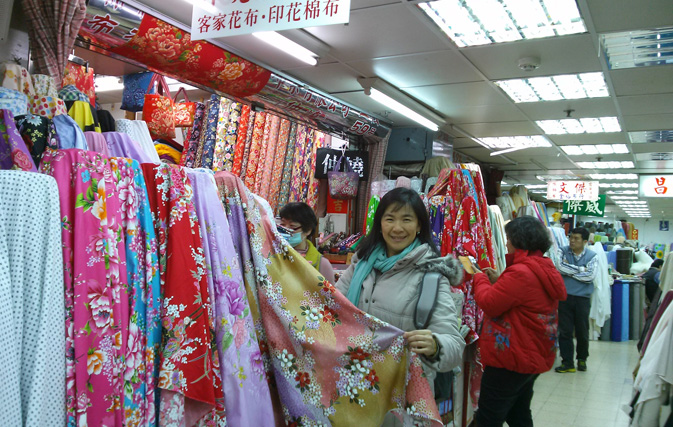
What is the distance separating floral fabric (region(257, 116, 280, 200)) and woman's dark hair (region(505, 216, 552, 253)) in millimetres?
2554

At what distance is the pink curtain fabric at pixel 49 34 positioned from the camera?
2.04 metres

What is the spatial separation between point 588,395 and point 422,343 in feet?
15.0

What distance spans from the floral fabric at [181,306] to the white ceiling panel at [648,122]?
22.1 feet

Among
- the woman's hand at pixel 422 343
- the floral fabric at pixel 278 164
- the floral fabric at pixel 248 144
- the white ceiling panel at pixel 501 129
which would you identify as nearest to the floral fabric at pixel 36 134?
the woman's hand at pixel 422 343

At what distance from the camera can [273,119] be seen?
194 inches

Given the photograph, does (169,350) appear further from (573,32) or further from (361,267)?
(573,32)

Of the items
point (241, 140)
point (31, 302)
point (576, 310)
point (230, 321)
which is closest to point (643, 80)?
point (576, 310)

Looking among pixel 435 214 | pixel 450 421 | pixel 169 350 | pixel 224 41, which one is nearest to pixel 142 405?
pixel 169 350

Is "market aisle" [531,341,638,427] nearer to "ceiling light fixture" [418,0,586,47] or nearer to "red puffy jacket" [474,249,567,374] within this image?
"red puffy jacket" [474,249,567,374]

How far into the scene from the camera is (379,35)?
4.14m

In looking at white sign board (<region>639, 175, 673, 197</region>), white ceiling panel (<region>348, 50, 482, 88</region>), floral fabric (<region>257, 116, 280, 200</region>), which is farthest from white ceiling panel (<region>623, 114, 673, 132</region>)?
floral fabric (<region>257, 116, 280, 200</region>)

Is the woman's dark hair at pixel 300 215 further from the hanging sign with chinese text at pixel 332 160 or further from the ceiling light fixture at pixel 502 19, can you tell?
the hanging sign with chinese text at pixel 332 160

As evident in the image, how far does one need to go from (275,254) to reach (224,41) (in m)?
3.07

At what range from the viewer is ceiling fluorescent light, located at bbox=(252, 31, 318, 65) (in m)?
3.95
